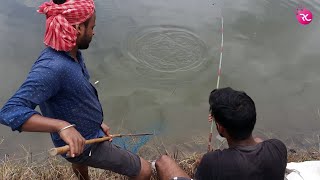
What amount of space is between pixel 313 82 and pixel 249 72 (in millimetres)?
955

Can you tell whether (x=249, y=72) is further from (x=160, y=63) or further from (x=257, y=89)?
(x=160, y=63)

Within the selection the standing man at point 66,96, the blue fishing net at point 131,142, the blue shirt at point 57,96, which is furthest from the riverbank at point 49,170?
the blue shirt at point 57,96

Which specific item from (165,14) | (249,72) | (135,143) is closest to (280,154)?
(135,143)

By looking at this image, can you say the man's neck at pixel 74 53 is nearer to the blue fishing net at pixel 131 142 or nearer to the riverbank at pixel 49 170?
the riverbank at pixel 49 170

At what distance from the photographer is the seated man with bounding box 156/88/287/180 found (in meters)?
2.08

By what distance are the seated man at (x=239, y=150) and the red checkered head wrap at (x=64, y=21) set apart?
93cm

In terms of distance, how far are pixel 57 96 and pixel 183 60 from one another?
372 centimetres

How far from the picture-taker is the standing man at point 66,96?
6.56ft

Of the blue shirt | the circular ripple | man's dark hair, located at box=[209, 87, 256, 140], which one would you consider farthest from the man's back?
the circular ripple

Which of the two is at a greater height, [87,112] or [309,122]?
[87,112]

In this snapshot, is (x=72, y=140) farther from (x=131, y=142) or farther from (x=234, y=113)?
(x=131, y=142)

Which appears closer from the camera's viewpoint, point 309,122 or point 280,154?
point 280,154

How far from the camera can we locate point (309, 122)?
16.4ft

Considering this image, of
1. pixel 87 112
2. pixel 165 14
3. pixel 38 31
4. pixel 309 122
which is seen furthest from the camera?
pixel 165 14
